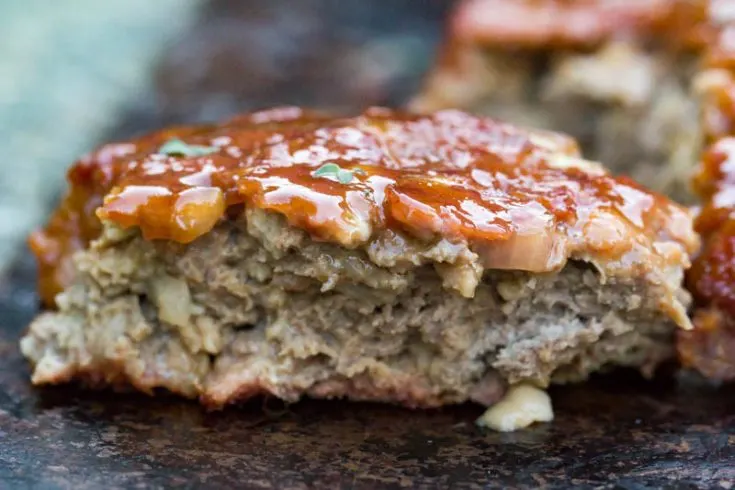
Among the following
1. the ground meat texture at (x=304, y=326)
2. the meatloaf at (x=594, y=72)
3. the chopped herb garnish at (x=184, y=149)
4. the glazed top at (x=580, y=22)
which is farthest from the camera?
the glazed top at (x=580, y=22)

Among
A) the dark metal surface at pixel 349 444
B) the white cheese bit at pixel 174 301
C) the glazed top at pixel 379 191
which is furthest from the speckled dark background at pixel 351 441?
the glazed top at pixel 379 191

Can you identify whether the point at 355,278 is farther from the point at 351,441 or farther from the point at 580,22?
the point at 580,22

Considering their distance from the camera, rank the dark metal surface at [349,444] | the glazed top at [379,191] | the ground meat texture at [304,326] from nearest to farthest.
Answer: the dark metal surface at [349,444] → the glazed top at [379,191] → the ground meat texture at [304,326]

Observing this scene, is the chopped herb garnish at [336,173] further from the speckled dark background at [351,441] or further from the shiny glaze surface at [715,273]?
the shiny glaze surface at [715,273]

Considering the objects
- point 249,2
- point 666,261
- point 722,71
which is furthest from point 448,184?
point 249,2

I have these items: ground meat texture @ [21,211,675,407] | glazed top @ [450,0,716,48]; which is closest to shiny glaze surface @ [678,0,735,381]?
ground meat texture @ [21,211,675,407]

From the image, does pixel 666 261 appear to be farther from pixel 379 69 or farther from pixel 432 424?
pixel 379 69

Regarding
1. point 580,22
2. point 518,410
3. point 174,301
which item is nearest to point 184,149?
point 174,301
